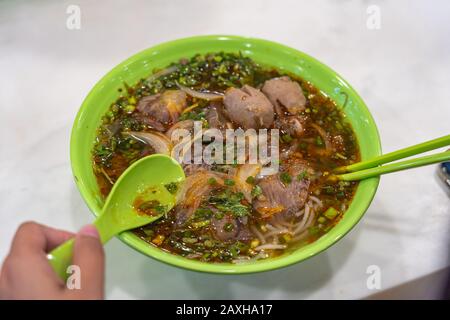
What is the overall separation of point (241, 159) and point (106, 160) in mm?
584

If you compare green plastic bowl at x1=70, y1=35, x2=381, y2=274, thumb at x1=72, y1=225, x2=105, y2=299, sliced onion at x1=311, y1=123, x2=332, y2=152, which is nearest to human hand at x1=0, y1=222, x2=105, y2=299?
thumb at x1=72, y1=225, x2=105, y2=299

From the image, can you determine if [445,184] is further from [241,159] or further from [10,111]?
[10,111]

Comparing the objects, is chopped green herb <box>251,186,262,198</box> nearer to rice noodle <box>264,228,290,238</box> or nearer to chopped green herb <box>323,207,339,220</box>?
rice noodle <box>264,228,290,238</box>

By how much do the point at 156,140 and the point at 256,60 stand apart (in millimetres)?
726

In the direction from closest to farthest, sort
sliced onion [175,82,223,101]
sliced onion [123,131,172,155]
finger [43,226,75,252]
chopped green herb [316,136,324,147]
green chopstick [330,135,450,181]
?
1. finger [43,226,75,252]
2. green chopstick [330,135,450,181]
3. sliced onion [123,131,172,155]
4. chopped green herb [316,136,324,147]
5. sliced onion [175,82,223,101]

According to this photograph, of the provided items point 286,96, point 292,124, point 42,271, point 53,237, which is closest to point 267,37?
point 286,96

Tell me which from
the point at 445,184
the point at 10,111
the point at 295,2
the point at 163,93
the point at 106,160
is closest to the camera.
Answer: the point at 106,160

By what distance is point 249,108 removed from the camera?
1899 mm

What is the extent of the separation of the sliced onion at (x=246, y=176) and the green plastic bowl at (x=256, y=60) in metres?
0.30

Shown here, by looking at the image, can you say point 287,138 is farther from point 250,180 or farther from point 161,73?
point 161,73

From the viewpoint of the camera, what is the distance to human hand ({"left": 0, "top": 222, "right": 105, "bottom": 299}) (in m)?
1.00

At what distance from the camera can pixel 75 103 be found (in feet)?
8.00
